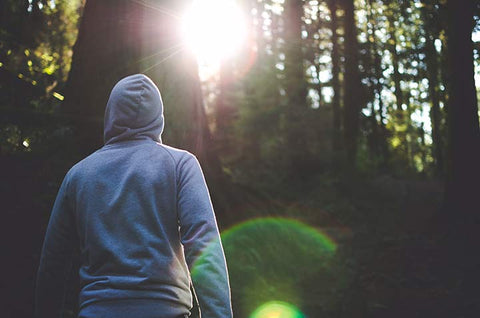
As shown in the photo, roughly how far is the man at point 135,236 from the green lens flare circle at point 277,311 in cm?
410

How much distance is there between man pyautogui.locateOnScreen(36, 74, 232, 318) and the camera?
2.29 meters

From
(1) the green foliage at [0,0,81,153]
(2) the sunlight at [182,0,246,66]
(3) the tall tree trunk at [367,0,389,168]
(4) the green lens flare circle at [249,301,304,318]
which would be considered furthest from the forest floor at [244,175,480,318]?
(3) the tall tree trunk at [367,0,389,168]

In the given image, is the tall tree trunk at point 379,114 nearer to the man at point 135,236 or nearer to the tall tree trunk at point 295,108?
the tall tree trunk at point 295,108

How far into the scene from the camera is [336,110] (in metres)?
24.3

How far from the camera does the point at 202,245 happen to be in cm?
232

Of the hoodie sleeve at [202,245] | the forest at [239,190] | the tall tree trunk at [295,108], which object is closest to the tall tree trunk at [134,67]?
the forest at [239,190]

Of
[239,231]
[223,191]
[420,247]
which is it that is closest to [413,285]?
[420,247]

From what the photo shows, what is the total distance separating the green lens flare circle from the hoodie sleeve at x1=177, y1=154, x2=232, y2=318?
4.29 metres

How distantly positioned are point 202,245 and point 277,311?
4.65m

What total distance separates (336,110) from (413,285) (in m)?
17.1

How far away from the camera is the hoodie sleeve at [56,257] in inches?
103

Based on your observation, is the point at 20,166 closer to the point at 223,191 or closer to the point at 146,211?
the point at 223,191

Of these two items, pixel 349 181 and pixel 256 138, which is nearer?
pixel 349 181

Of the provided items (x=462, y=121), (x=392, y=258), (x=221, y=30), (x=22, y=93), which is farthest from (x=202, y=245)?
(x=221, y=30)
